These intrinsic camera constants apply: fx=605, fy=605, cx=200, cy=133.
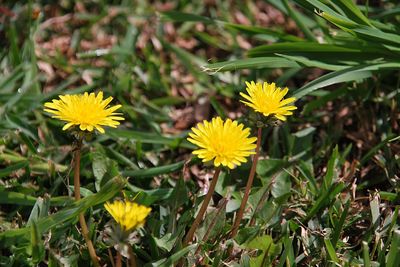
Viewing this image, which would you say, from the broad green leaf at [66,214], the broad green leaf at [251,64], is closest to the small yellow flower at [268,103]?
the broad green leaf at [251,64]

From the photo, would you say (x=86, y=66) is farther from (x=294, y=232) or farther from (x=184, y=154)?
(x=294, y=232)

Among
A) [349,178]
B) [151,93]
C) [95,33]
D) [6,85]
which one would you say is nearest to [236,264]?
[349,178]

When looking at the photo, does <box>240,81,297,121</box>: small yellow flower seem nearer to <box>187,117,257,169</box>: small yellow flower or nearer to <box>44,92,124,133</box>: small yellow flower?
<box>187,117,257,169</box>: small yellow flower

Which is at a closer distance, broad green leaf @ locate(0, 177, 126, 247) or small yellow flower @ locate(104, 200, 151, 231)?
small yellow flower @ locate(104, 200, 151, 231)

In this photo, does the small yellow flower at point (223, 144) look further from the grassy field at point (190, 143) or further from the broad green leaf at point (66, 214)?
the broad green leaf at point (66, 214)

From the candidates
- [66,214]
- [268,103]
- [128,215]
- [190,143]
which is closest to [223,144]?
[268,103]

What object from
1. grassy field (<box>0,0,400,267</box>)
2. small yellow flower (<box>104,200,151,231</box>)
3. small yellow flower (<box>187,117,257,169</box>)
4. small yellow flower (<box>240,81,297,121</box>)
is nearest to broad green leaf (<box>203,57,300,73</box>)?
grassy field (<box>0,0,400,267</box>)
